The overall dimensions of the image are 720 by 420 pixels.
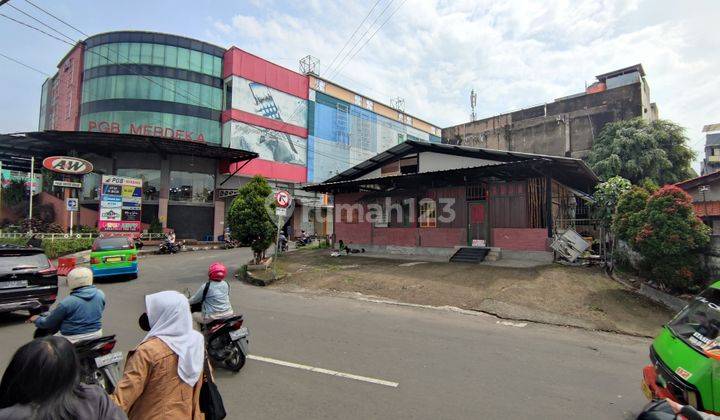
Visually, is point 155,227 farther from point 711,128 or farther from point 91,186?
point 711,128

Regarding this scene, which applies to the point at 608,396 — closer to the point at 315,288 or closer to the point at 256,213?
the point at 315,288

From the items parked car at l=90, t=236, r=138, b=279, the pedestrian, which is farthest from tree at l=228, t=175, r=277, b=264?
the pedestrian

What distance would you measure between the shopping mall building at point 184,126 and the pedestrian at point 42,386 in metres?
28.7

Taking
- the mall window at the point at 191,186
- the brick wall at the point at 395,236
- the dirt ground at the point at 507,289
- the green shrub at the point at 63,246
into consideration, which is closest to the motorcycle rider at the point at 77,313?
the dirt ground at the point at 507,289

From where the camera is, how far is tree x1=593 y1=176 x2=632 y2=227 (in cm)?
1260

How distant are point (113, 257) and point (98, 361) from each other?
1050 cm

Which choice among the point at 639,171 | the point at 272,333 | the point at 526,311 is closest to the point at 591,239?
the point at 526,311

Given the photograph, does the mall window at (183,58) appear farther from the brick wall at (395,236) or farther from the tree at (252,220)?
the brick wall at (395,236)

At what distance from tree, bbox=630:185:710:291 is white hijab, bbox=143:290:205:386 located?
10.1m

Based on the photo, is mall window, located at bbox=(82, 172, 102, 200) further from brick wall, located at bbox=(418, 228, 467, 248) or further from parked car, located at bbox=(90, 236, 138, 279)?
brick wall, located at bbox=(418, 228, 467, 248)

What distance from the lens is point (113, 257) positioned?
12891mm

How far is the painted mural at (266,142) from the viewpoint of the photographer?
34097 millimetres

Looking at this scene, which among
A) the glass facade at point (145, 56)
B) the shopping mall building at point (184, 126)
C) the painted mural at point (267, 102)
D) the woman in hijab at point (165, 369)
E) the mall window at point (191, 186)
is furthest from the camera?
the painted mural at point (267, 102)

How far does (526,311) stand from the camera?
28.8 ft
